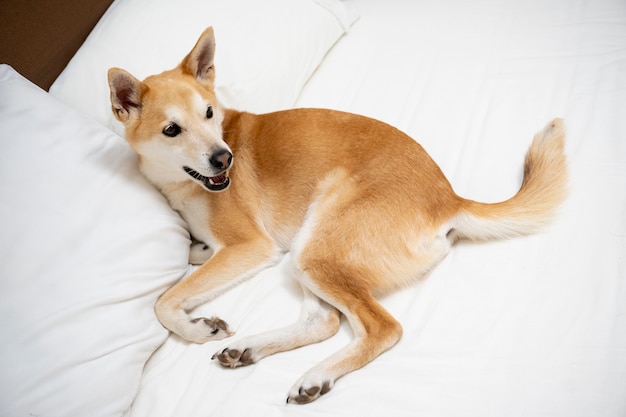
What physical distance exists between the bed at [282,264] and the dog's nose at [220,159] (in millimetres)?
318

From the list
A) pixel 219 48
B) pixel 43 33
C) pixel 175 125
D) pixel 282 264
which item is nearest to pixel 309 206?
pixel 282 264

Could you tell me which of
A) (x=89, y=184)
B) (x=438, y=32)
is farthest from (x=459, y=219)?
(x=438, y=32)

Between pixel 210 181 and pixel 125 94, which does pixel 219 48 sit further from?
pixel 210 181

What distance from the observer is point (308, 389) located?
1261 mm

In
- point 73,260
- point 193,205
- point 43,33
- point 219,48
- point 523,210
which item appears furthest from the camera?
point 219,48

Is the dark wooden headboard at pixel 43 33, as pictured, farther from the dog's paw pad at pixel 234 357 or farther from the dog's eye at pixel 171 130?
the dog's paw pad at pixel 234 357

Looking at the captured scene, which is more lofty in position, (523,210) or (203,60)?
(523,210)

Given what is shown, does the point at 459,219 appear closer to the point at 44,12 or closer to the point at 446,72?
the point at 446,72

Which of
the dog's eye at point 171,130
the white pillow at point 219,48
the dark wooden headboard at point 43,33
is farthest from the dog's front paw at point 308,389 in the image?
the dark wooden headboard at point 43,33

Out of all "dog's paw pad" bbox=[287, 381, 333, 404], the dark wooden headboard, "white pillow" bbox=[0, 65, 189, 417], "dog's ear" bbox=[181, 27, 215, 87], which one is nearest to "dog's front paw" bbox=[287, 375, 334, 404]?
"dog's paw pad" bbox=[287, 381, 333, 404]

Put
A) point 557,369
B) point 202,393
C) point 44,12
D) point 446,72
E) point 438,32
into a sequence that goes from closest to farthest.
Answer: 1. point 557,369
2. point 202,393
3. point 44,12
4. point 446,72
5. point 438,32

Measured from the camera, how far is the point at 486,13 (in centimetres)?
253

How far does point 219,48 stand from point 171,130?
702mm

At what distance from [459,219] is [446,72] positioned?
1.04m
